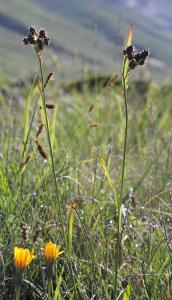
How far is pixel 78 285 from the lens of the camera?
65.4 inches

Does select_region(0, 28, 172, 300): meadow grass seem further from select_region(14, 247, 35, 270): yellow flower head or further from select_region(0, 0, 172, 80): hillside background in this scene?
select_region(0, 0, 172, 80): hillside background

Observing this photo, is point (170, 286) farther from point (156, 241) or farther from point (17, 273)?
point (17, 273)

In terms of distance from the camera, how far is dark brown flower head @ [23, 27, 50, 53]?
1487 mm

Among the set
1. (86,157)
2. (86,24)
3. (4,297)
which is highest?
(86,24)

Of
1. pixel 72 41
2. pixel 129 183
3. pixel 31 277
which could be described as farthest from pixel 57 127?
pixel 72 41

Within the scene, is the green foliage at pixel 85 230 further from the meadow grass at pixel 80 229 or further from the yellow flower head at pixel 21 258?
the yellow flower head at pixel 21 258

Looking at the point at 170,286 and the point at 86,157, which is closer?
the point at 170,286

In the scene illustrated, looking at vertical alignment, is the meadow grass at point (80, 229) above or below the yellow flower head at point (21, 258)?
above

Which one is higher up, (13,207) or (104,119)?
(104,119)

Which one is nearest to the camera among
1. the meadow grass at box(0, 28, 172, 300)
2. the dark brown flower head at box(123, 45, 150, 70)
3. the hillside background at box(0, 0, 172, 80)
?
the dark brown flower head at box(123, 45, 150, 70)

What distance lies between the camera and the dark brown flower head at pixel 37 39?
1.49m

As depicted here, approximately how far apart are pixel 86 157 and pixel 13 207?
3.45 feet

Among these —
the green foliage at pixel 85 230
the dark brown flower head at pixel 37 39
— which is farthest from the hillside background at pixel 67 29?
the dark brown flower head at pixel 37 39

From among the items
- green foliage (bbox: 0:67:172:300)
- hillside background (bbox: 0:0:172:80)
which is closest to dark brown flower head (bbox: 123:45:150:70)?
green foliage (bbox: 0:67:172:300)
